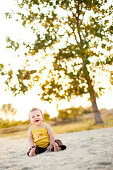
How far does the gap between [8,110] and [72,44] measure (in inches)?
1081

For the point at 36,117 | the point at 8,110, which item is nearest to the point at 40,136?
the point at 36,117

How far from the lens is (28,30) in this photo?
14.0 meters

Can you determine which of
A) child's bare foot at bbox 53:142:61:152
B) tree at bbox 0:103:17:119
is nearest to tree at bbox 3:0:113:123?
child's bare foot at bbox 53:142:61:152

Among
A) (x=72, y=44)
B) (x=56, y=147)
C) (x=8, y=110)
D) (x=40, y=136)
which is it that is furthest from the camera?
(x=8, y=110)

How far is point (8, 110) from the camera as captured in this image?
37.0 metres

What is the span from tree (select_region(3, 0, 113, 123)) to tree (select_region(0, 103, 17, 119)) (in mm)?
25013

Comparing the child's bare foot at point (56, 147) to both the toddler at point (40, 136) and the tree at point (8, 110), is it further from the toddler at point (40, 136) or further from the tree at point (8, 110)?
the tree at point (8, 110)

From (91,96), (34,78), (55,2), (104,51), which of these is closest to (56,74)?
(34,78)

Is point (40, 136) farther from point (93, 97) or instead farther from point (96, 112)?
point (96, 112)

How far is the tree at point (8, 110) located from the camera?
36500mm

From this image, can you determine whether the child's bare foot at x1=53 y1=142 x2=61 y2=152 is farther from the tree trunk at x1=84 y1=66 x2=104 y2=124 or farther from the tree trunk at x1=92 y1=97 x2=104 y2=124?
the tree trunk at x1=92 y1=97 x2=104 y2=124

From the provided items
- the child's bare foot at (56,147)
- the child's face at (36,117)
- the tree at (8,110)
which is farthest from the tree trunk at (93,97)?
the tree at (8,110)

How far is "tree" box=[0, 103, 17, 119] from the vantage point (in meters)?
36.5

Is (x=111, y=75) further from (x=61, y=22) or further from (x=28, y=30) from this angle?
(x=28, y=30)
